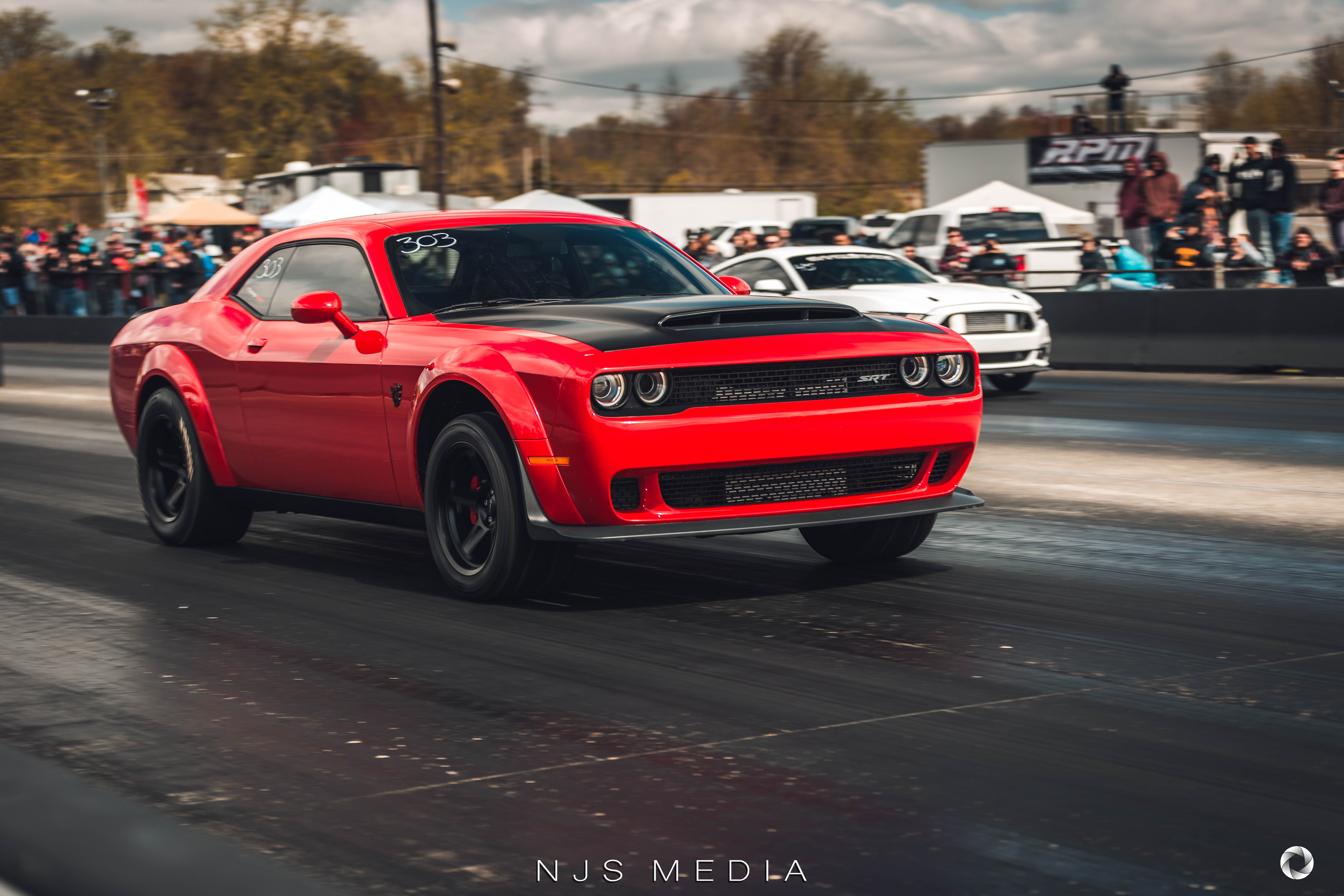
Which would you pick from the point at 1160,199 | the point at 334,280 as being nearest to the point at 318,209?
the point at 1160,199

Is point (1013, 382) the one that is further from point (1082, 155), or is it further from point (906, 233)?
point (1082, 155)

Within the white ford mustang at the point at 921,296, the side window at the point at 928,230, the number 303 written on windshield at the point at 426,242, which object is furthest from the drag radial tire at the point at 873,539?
the side window at the point at 928,230

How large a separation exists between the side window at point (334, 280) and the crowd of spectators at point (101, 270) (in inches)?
896

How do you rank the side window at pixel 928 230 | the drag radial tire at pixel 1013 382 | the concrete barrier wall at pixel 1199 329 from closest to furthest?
the drag radial tire at pixel 1013 382 < the concrete barrier wall at pixel 1199 329 < the side window at pixel 928 230

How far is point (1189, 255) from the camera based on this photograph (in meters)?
19.6

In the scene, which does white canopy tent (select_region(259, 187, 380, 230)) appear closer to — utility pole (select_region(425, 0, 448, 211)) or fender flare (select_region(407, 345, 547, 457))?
utility pole (select_region(425, 0, 448, 211))

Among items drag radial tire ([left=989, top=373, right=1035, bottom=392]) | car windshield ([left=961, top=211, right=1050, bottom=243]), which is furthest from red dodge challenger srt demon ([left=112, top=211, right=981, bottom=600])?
car windshield ([left=961, top=211, right=1050, bottom=243])

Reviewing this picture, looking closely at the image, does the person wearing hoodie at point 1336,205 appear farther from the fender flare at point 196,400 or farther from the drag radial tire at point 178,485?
the fender flare at point 196,400

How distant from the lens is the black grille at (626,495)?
6.09 meters

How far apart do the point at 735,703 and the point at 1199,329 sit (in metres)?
15.5

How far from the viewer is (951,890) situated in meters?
3.38

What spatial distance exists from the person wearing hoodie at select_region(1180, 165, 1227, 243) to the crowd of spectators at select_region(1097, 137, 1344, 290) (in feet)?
Result: 0.04

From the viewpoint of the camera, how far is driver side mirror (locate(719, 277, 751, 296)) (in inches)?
305

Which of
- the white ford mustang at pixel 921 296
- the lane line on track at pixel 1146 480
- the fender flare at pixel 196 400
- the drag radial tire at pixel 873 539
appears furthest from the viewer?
the white ford mustang at pixel 921 296
